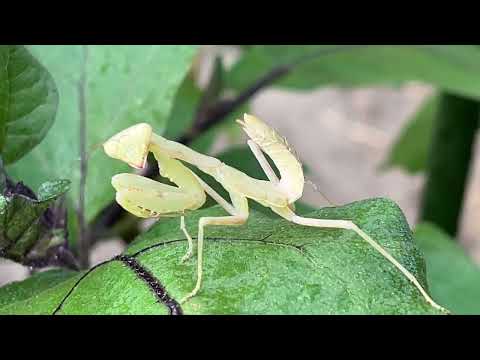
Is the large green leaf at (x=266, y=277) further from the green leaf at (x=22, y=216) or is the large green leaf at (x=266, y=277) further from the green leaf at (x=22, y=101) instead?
the green leaf at (x=22, y=101)

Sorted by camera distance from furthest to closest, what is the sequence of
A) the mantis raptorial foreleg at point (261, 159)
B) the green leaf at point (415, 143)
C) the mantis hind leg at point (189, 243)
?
the green leaf at point (415, 143), the mantis raptorial foreleg at point (261, 159), the mantis hind leg at point (189, 243)

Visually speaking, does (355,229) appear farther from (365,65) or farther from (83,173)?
(365,65)

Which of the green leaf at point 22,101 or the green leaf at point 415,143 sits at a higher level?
the green leaf at point 22,101

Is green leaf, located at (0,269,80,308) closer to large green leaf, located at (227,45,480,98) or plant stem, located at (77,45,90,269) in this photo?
plant stem, located at (77,45,90,269)

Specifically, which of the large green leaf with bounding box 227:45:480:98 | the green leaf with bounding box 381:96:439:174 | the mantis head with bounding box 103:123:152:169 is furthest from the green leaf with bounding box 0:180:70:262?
the green leaf with bounding box 381:96:439:174

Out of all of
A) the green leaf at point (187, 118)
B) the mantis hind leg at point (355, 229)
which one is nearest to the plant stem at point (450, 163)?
the green leaf at point (187, 118)

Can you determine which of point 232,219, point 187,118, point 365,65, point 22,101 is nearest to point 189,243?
point 232,219
